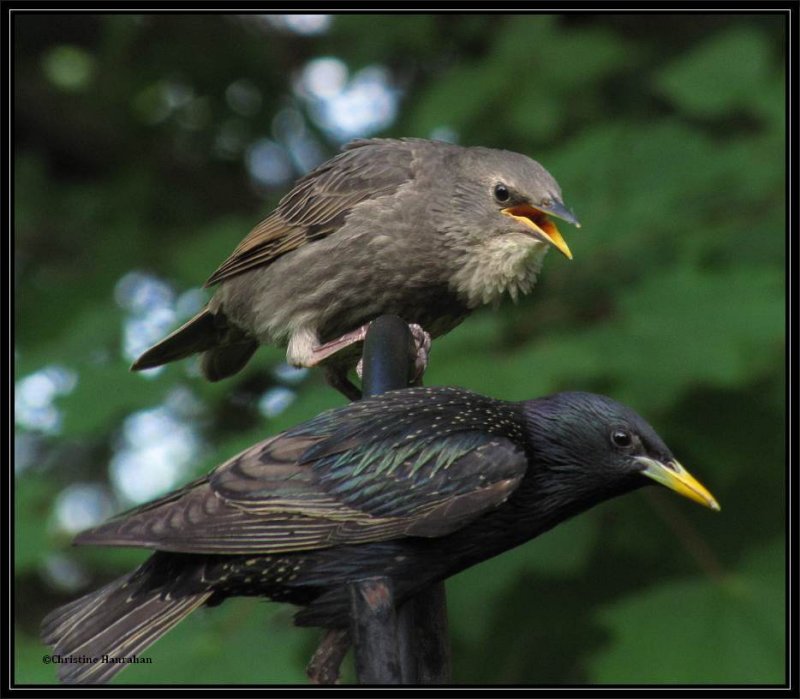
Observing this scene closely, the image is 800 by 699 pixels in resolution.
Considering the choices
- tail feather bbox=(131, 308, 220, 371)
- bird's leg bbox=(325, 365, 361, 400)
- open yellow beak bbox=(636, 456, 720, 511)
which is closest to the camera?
open yellow beak bbox=(636, 456, 720, 511)

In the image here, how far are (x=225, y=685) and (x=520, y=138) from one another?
119 inches

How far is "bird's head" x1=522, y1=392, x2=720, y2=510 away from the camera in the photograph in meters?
2.81

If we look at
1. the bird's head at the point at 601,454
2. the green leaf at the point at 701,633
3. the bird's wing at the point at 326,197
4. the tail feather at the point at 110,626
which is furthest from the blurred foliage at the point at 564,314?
the bird's head at the point at 601,454

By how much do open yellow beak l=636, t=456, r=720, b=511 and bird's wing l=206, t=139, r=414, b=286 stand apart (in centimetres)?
160

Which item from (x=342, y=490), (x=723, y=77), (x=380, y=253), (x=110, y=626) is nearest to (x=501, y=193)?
(x=380, y=253)

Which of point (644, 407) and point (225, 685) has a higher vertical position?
point (644, 407)

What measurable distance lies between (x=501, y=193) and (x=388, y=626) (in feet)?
6.27

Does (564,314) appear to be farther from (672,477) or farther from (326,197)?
(672,477)

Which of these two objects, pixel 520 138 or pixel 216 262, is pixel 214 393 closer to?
pixel 216 262

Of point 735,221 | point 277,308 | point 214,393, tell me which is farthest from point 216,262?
point 735,221

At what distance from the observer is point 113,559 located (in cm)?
463

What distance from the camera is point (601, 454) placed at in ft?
9.29

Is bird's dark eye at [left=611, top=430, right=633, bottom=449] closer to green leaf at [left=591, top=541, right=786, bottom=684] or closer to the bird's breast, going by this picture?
the bird's breast

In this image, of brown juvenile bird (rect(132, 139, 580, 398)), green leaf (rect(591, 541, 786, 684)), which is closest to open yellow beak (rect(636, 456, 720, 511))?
brown juvenile bird (rect(132, 139, 580, 398))
